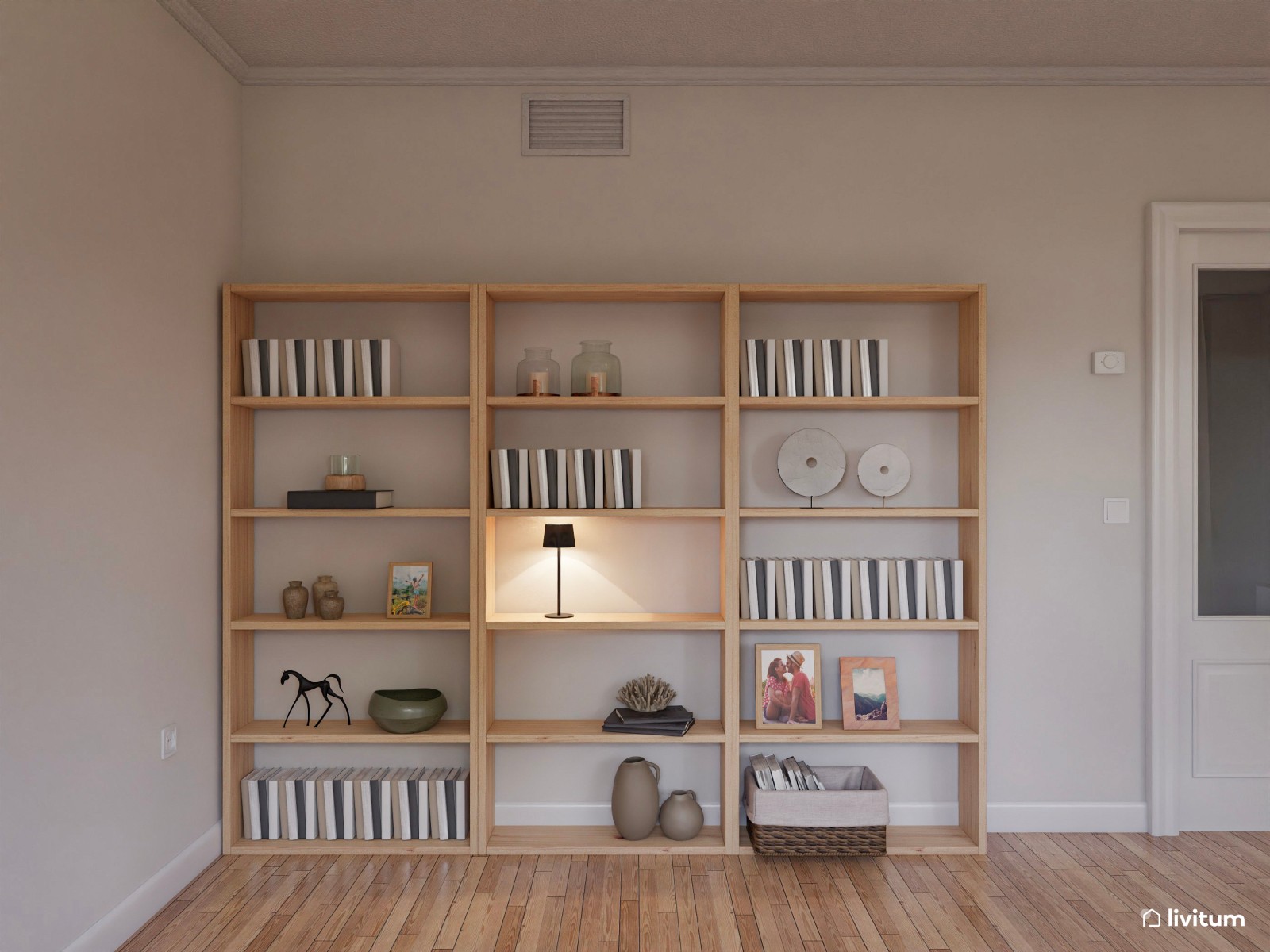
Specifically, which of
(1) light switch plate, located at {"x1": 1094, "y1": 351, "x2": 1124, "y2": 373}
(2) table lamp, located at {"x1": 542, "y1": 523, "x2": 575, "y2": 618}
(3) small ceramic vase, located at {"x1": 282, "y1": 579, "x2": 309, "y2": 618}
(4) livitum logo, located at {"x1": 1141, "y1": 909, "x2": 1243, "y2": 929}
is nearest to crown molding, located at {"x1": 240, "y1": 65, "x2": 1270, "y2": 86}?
(1) light switch plate, located at {"x1": 1094, "y1": 351, "x2": 1124, "y2": 373}

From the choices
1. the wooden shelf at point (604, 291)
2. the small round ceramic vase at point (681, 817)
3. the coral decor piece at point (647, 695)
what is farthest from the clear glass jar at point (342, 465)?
the small round ceramic vase at point (681, 817)

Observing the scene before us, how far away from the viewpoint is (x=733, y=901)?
2.71 meters

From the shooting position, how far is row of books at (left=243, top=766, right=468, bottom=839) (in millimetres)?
3096

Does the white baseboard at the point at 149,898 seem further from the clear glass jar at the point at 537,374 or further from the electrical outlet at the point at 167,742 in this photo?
the clear glass jar at the point at 537,374

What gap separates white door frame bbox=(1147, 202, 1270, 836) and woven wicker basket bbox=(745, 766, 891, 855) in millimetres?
1133

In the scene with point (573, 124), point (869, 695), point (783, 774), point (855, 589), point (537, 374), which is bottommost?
point (783, 774)

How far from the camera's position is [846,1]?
2801mm

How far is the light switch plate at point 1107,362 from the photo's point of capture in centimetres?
325

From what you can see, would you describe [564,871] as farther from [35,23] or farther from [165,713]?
[35,23]

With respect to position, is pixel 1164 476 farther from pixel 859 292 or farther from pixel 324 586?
pixel 324 586

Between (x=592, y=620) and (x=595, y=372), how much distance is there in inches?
35.0

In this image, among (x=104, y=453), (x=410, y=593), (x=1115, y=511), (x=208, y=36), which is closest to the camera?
(x=104, y=453)

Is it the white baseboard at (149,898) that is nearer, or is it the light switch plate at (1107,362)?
the white baseboard at (149,898)

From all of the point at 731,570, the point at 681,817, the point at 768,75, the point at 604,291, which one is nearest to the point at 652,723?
the point at 681,817
